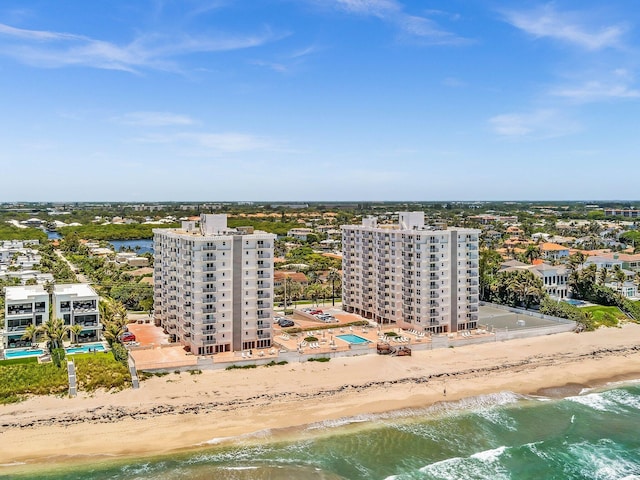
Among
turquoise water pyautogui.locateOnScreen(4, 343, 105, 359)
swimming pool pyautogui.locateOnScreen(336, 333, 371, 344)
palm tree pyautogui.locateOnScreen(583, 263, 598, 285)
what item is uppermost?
palm tree pyautogui.locateOnScreen(583, 263, 598, 285)

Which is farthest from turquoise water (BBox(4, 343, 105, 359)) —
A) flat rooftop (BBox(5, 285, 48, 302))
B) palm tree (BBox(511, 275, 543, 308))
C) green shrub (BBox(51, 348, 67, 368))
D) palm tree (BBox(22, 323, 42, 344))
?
palm tree (BBox(511, 275, 543, 308))

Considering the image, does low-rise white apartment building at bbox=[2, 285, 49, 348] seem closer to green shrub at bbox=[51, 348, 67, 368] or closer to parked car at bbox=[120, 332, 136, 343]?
green shrub at bbox=[51, 348, 67, 368]

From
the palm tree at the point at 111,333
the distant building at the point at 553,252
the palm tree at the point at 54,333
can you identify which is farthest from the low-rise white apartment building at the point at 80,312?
the distant building at the point at 553,252

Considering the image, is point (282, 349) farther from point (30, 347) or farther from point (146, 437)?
point (30, 347)

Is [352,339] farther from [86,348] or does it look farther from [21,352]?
[21,352]

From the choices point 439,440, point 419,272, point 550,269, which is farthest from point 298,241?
point 439,440

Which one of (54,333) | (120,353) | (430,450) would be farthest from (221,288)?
(430,450)

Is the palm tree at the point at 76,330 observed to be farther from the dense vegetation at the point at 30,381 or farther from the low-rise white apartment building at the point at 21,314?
the dense vegetation at the point at 30,381

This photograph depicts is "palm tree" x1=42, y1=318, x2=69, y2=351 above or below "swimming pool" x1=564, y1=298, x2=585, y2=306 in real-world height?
above
